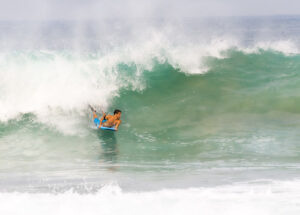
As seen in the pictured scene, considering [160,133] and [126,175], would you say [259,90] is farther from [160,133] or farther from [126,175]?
[126,175]

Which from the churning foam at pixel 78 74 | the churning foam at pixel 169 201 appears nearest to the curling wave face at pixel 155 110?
the churning foam at pixel 78 74

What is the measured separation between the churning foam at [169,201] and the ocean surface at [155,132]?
0.05 ft

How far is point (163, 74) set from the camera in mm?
16234

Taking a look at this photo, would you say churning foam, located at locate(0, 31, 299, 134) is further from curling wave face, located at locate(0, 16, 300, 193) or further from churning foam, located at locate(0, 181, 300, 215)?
churning foam, located at locate(0, 181, 300, 215)

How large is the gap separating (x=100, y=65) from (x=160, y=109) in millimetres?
4345

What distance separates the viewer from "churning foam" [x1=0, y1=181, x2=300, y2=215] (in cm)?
611

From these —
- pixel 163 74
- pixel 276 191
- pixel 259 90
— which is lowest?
pixel 276 191

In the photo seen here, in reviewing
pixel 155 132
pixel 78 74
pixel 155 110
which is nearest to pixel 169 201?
pixel 155 132

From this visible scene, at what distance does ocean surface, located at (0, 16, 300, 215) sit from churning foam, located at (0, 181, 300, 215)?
0.05 ft

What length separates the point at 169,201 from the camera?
6.45 meters

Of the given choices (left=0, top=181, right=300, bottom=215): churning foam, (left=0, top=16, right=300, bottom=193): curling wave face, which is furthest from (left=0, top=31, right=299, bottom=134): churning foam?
(left=0, top=181, right=300, bottom=215): churning foam

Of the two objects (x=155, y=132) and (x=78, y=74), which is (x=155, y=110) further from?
(x=78, y=74)

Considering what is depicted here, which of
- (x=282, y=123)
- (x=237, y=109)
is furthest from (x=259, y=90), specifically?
(x=282, y=123)

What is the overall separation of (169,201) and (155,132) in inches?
196
